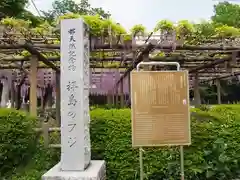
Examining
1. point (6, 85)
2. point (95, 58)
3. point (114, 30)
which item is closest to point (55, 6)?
point (6, 85)

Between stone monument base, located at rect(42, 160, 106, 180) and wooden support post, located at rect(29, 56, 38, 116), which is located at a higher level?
wooden support post, located at rect(29, 56, 38, 116)

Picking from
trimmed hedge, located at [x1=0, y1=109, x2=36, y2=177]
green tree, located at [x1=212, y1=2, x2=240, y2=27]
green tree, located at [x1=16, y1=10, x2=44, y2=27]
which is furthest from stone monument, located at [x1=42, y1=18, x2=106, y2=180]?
green tree, located at [x1=212, y1=2, x2=240, y2=27]

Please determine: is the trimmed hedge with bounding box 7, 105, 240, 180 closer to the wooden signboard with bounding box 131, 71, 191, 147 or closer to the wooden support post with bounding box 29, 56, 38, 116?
the wooden signboard with bounding box 131, 71, 191, 147

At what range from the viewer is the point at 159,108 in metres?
4.69

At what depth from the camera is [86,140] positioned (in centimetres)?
469

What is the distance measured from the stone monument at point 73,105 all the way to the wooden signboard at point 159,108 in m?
0.71

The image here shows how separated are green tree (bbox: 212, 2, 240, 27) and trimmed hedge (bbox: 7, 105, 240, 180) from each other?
→ 57.4 ft

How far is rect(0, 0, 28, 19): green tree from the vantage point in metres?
14.0

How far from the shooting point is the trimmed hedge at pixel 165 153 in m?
5.41

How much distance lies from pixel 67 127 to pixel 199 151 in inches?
94.5

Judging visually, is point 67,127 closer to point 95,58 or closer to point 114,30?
point 114,30

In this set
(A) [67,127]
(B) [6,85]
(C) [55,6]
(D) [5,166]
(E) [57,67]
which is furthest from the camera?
(C) [55,6]

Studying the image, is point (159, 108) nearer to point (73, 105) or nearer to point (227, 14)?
point (73, 105)

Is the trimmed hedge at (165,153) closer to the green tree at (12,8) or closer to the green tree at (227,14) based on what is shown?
the green tree at (12,8)
